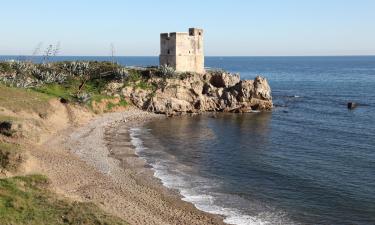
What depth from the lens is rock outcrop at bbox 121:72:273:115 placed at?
267 feet

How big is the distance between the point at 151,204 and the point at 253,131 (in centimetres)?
3322

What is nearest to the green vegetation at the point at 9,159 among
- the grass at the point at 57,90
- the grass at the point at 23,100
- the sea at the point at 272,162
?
the sea at the point at 272,162

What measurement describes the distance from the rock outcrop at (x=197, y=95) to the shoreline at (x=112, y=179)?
857 inches

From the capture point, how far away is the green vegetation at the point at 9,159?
35000mm

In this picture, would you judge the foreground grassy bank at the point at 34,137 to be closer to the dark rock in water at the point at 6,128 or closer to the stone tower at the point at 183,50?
the dark rock in water at the point at 6,128

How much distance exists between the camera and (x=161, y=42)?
→ 91.4m

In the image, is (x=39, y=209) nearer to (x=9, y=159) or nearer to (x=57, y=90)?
(x=9, y=159)

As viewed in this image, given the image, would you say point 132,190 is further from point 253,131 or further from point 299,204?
point 253,131

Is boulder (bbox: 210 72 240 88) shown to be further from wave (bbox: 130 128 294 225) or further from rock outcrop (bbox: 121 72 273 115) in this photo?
wave (bbox: 130 128 294 225)

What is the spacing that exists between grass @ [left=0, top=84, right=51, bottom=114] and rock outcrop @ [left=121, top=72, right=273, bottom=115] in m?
18.9

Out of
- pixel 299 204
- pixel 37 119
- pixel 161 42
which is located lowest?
pixel 299 204

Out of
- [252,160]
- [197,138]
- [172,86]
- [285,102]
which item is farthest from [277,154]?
[285,102]

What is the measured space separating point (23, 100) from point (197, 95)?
32.7 m

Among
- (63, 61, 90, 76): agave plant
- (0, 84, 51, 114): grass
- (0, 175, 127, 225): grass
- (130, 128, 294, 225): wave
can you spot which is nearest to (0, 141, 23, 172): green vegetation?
(0, 175, 127, 225): grass
